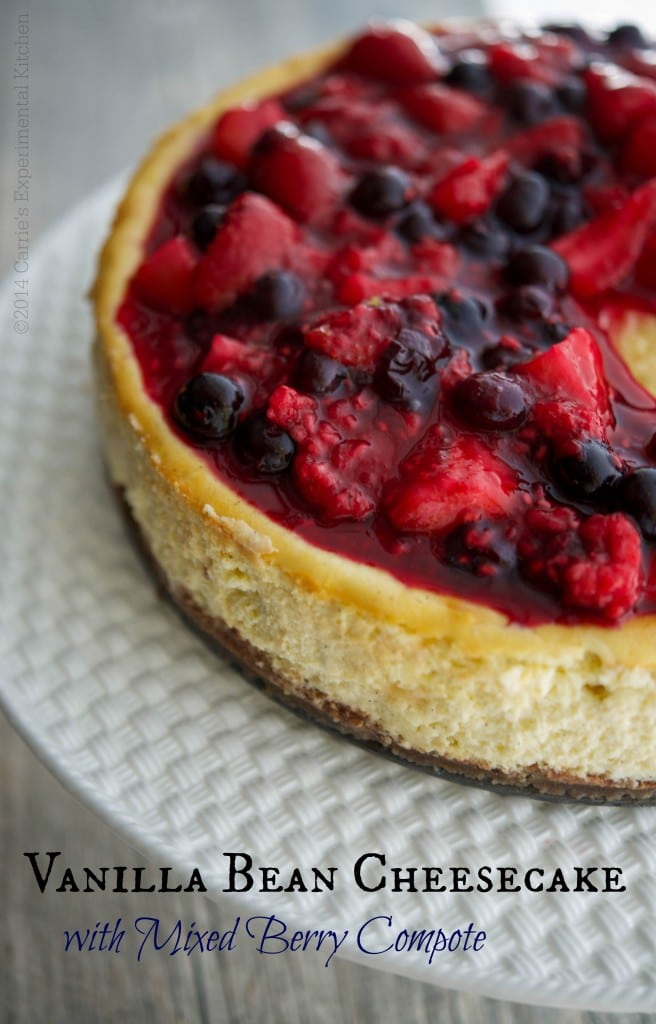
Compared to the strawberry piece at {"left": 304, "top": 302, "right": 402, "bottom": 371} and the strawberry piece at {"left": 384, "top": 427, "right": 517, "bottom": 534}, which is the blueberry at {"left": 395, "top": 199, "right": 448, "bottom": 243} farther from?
the strawberry piece at {"left": 384, "top": 427, "right": 517, "bottom": 534}

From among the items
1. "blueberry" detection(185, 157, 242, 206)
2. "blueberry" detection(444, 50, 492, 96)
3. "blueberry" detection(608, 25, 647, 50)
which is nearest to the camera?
"blueberry" detection(185, 157, 242, 206)

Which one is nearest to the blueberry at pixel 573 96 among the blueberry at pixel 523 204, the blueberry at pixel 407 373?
the blueberry at pixel 523 204

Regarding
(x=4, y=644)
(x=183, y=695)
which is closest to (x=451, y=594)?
(x=183, y=695)

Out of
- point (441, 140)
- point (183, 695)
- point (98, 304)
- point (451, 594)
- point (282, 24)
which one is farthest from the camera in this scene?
point (282, 24)

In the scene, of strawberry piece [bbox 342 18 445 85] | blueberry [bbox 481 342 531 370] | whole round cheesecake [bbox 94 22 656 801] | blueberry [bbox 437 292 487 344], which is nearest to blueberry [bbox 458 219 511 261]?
whole round cheesecake [bbox 94 22 656 801]

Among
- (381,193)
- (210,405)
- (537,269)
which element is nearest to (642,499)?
(537,269)

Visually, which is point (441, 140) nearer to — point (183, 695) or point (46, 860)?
point (183, 695)
